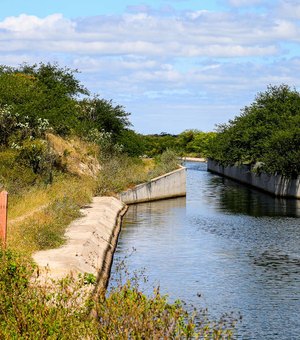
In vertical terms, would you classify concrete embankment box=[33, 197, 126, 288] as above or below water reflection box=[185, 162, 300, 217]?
above

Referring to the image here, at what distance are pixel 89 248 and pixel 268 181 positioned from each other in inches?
2085

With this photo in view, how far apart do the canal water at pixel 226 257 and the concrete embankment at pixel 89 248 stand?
694 mm

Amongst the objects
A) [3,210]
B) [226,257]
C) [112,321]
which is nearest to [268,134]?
[226,257]

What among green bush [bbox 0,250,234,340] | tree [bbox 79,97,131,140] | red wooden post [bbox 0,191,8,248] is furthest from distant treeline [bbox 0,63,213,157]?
green bush [bbox 0,250,234,340]

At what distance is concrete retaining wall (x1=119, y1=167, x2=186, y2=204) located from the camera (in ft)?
213

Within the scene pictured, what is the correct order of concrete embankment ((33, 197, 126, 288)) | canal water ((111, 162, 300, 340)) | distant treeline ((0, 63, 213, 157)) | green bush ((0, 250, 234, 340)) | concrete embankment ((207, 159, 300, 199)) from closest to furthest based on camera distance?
green bush ((0, 250, 234, 340)), canal water ((111, 162, 300, 340)), concrete embankment ((33, 197, 126, 288)), distant treeline ((0, 63, 213, 157)), concrete embankment ((207, 159, 300, 199))

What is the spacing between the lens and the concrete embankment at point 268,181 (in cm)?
7488

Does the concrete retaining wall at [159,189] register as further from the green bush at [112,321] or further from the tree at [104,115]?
the green bush at [112,321]

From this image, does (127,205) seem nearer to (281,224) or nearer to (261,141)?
(281,224)

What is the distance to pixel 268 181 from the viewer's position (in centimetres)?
8375

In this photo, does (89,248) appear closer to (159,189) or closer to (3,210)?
(3,210)

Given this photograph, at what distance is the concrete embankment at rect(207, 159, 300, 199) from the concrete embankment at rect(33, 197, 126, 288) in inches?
1023

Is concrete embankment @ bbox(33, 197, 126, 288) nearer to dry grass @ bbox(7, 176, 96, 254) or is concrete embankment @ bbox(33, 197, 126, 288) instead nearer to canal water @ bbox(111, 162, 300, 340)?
dry grass @ bbox(7, 176, 96, 254)

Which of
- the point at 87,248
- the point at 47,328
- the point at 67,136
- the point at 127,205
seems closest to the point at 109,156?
the point at 67,136
